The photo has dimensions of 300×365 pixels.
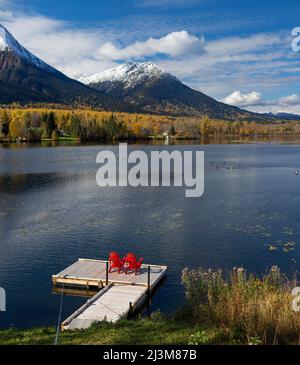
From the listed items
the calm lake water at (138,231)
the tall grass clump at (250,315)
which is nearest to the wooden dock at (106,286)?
the calm lake water at (138,231)

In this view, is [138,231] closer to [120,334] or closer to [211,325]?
[120,334]

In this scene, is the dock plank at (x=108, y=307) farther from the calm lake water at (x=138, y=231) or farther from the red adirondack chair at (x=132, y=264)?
the red adirondack chair at (x=132, y=264)

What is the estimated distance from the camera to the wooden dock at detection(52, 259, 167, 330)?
2044 cm

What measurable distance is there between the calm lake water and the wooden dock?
0.86 meters

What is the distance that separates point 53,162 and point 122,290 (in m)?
72.7

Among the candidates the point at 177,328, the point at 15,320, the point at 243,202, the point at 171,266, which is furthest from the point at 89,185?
the point at 177,328

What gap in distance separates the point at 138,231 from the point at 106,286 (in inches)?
460

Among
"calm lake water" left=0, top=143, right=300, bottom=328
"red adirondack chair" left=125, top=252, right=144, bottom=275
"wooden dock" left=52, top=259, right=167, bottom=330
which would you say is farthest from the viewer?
"red adirondack chair" left=125, top=252, right=144, bottom=275

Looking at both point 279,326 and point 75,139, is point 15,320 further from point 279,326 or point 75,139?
point 75,139

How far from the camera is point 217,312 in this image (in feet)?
49.7

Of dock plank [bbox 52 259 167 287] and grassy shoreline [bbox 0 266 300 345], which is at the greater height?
grassy shoreline [bbox 0 266 300 345]

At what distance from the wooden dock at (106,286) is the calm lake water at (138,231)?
0.86 metres

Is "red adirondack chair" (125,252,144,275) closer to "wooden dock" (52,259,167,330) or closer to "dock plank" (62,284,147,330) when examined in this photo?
"wooden dock" (52,259,167,330)

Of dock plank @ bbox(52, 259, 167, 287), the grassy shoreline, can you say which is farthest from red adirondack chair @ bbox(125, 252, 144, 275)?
the grassy shoreline
